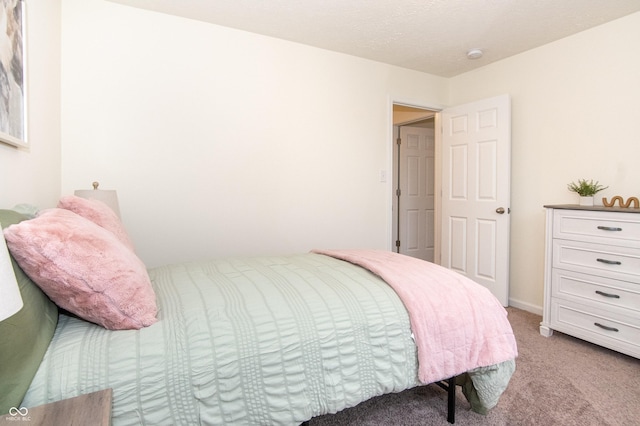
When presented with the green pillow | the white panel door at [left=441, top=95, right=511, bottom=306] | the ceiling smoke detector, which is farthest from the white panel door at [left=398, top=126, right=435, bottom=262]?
the green pillow

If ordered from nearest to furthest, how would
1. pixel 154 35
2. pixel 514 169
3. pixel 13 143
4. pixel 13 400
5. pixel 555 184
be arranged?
pixel 13 400 → pixel 13 143 → pixel 154 35 → pixel 555 184 → pixel 514 169

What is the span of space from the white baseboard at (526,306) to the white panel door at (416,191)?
1.86m

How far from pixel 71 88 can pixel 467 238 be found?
3.62 metres

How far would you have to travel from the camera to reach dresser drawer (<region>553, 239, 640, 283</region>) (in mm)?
2193

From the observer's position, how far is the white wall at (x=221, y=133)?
2393 mm

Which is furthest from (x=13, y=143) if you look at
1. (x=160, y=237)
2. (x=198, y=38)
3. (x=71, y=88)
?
(x=198, y=38)

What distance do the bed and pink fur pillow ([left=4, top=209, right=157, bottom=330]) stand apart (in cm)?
2

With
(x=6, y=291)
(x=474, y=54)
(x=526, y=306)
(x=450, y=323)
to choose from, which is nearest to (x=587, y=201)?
(x=526, y=306)

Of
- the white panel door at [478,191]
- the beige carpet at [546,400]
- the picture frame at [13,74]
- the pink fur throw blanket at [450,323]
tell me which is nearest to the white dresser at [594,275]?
the beige carpet at [546,400]

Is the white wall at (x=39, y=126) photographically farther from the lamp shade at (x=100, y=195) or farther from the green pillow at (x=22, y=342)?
the green pillow at (x=22, y=342)

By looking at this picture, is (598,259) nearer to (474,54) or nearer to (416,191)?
(474,54)

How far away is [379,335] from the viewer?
4.20 feet

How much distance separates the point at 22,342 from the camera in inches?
32.3

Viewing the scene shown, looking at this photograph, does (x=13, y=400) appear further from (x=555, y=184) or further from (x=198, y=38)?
(x=555, y=184)
